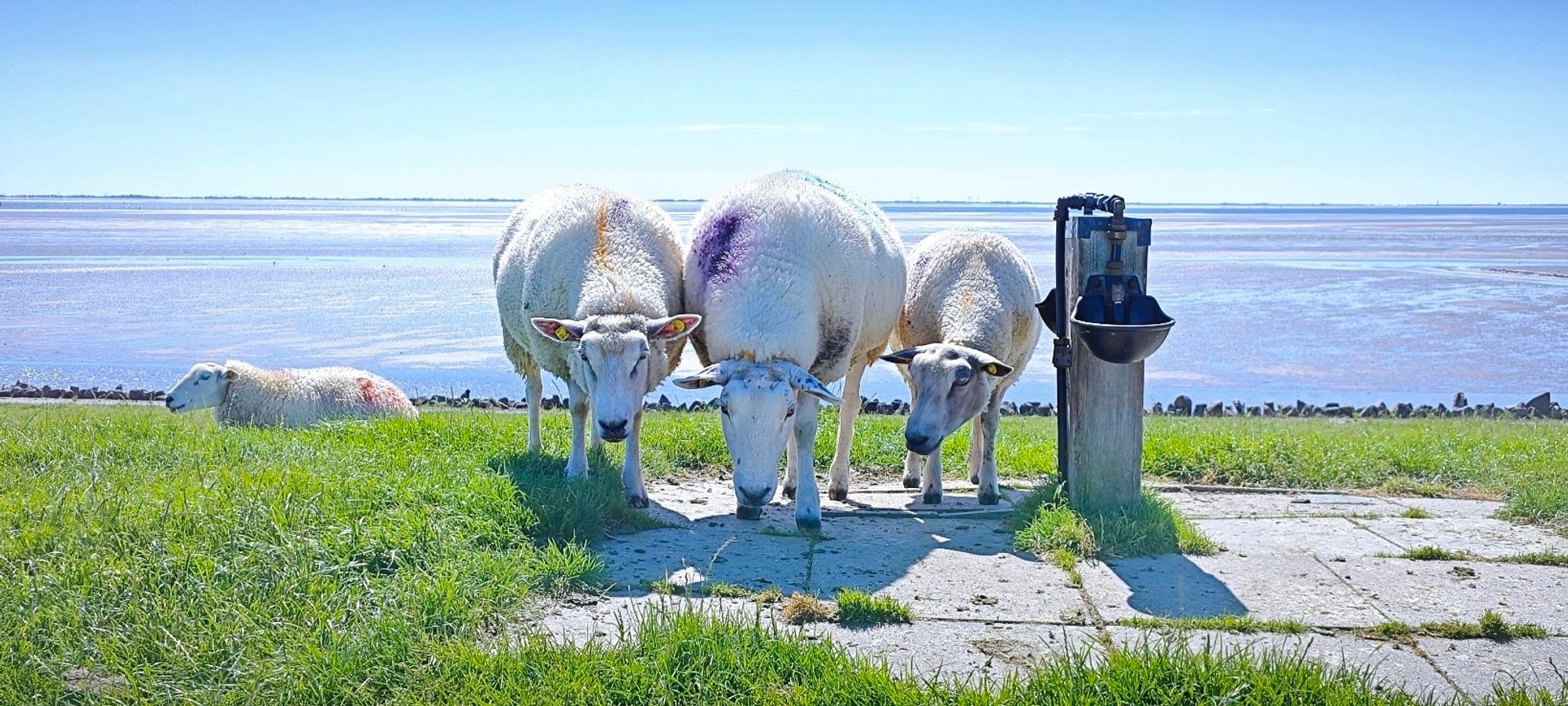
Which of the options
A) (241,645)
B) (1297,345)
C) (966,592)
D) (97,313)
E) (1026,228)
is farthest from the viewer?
(1026,228)

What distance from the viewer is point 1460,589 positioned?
19.9 ft

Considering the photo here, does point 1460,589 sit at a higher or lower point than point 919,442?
lower

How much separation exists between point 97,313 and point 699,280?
75.2 ft

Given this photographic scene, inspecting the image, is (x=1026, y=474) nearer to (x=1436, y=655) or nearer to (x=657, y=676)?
(x=1436, y=655)

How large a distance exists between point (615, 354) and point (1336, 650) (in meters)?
4.17

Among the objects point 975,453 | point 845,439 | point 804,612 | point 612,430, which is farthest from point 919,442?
point 804,612

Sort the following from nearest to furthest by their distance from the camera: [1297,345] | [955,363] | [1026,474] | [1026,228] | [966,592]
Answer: [966,592] → [955,363] → [1026,474] → [1297,345] → [1026,228]

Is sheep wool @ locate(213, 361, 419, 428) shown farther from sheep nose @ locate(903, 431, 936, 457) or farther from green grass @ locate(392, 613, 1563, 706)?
green grass @ locate(392, 613, 1563, 706)

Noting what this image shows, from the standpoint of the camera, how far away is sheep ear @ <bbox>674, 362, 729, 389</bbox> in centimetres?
730

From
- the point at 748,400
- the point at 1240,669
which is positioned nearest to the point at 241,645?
the point at 748,400

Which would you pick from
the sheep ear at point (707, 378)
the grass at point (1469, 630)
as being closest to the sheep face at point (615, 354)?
the sheep ear at point (707, 378)

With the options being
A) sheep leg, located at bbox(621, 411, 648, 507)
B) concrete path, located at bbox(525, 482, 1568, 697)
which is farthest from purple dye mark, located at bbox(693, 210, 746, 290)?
concrete path, located at bbox(525, 482, 1568, 697)

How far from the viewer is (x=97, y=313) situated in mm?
26344

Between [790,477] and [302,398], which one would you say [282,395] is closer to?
[302,398]
